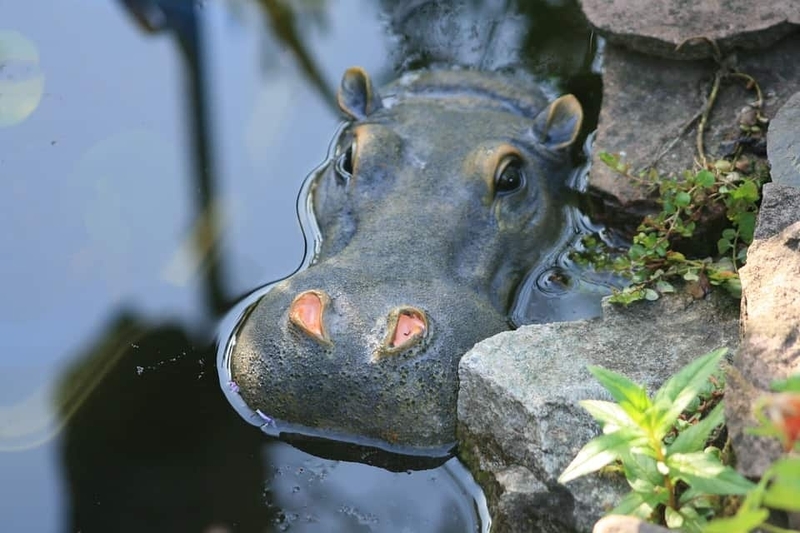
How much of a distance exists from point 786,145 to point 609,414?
1.68m

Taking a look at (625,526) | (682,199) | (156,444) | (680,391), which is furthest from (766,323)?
(156,444)

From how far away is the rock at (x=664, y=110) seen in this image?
4.95 meters

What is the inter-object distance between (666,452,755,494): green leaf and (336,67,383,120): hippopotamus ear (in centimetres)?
327

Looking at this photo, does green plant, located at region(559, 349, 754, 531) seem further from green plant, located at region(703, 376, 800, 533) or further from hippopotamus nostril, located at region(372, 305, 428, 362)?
hippopotamus nostril, located at region(372, 305, 428, 362)

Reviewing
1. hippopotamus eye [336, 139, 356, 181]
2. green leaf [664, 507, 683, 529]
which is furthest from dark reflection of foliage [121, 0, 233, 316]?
green leaf [664, 507, 683, 529]

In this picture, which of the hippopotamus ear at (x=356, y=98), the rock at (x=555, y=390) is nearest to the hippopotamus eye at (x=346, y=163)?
the hippopotamus ear at (x=356, y=98)

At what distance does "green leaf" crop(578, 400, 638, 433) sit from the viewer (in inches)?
113

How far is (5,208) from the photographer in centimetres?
532

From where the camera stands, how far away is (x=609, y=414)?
2893 mm

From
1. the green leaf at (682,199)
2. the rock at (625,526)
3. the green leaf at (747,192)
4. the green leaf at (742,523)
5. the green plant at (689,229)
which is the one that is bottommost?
the green plant at (689,229)

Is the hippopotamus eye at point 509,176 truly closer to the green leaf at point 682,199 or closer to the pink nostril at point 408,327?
the green leaf at point 682,199

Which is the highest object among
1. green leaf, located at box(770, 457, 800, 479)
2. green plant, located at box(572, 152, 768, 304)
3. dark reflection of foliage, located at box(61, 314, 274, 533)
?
green leaf, located at box(770, 457, 800, 479)

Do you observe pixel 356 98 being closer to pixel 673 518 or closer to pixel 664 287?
pixel 664 287

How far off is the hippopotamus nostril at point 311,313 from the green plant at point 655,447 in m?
1.14
